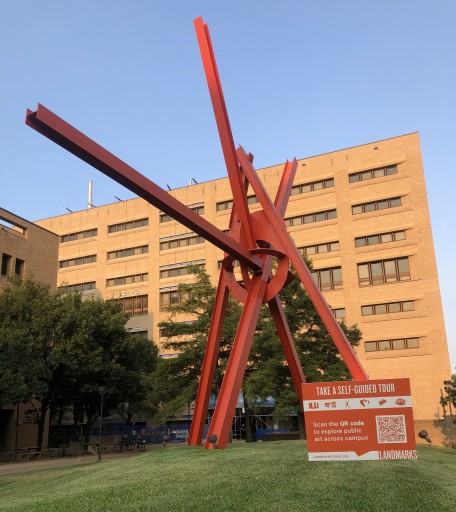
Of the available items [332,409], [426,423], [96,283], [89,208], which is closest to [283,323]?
[332,409]

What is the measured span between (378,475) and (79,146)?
25.4 ft

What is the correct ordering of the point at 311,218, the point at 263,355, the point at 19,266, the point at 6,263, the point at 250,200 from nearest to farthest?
the point at 263,355, the point at 6,263, the point at 19,266, the point at 311,218, the point at 250,200

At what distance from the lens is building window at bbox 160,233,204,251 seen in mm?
56875

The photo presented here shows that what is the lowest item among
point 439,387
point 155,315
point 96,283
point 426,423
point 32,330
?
point 426,423

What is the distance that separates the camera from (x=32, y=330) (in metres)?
30.2

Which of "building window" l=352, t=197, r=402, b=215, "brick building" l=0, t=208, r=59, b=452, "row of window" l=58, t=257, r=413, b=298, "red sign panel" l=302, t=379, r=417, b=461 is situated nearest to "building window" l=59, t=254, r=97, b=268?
"row of window" l=58, t=257, r=413, b=298

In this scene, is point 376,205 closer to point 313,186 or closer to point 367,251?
point 367,251

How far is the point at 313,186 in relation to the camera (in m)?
51.5

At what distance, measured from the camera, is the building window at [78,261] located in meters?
62.6

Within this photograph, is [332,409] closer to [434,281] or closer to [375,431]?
[375,431]

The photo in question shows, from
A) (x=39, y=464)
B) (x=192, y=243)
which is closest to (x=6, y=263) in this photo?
(x=39, y=464)

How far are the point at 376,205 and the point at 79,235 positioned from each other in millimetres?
35609

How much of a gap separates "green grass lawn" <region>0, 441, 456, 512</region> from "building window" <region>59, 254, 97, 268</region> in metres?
53.7

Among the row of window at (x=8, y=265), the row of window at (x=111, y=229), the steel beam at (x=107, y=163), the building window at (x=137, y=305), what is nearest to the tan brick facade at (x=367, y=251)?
the building window at (x=137, y=305)
